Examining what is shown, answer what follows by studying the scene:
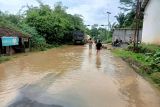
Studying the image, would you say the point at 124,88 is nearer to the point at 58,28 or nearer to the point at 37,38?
the point at 37,38

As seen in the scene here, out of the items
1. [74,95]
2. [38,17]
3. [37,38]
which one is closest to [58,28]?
[38,17]

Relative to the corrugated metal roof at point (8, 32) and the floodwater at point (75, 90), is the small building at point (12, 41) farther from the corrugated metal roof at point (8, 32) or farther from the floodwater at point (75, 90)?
the floodwater at point (75, 90)

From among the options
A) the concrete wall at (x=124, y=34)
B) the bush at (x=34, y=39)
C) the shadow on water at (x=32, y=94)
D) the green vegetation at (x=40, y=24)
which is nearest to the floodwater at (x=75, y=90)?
the shadow on water at (x=32, y=94)

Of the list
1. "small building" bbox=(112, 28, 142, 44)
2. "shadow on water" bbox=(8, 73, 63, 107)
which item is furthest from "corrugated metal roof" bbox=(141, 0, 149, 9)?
"shadow on water" bbox=(8, 73, 63, 107)

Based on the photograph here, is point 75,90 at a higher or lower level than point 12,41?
lower

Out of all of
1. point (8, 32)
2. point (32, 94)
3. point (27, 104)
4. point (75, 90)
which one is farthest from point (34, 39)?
point (27, 104)

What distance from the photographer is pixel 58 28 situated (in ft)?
129

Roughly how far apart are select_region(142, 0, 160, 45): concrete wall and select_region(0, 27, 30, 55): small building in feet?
41.3

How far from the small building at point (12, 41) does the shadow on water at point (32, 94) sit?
11.6 metres

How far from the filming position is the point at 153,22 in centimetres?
2500

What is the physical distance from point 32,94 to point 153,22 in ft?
59.2

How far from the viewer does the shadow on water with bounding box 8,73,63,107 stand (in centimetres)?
832

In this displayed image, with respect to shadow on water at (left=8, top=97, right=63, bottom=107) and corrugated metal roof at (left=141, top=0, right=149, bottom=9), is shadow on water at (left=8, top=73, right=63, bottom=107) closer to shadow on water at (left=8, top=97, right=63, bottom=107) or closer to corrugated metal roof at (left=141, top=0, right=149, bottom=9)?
shadow on water at (left=8, top=97, right=63, bottom=107)

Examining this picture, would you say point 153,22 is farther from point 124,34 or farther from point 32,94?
point 124,34
